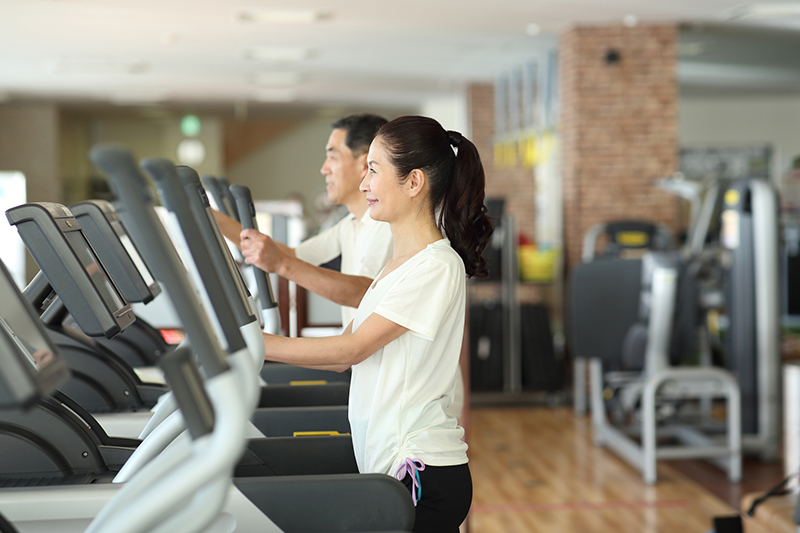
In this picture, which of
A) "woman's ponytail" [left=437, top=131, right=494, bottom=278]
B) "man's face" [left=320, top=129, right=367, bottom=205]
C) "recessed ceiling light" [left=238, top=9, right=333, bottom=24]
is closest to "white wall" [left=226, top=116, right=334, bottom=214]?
"recessed ceiling light" [left=238, top=9, right=333, bottom=24]

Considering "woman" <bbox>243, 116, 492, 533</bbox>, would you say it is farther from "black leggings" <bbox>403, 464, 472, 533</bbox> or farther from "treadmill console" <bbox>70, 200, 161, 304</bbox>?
"treadmill console" <bbox>70, 200, 161, 304</bbox>

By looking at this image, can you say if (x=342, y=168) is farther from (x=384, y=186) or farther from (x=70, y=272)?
(x=70, y=272)

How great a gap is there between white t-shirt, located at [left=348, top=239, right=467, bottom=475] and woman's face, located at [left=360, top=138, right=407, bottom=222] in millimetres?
110

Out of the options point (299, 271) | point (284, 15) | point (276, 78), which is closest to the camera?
point (299, 271)

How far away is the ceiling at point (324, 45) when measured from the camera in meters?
6.29

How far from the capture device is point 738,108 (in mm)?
12297

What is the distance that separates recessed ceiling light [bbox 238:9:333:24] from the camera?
6.38 meters

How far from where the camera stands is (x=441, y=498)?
152 centimetres

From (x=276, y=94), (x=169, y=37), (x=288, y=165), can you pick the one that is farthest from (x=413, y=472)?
(x=288, y=165)

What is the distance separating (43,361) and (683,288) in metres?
4.11

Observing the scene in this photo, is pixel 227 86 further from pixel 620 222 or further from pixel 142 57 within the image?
pixel 620 222

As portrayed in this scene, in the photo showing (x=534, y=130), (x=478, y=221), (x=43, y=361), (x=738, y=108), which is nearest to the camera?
(x=43, y=361)

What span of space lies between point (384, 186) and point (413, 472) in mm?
557

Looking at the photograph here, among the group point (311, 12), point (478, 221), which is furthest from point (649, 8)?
point (478, 221)
